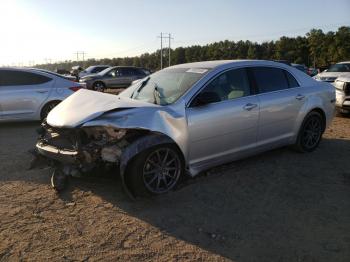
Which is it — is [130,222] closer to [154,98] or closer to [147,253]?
[147,253]

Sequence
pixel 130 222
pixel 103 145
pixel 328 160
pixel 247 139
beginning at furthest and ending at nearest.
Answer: pixel 328 160, pixel 247 139, pixel 103 145, pixel 130 222

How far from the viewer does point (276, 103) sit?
19.7 ft

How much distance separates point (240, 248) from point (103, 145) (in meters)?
1.95

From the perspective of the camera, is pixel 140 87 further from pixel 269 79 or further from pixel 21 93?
pixel 21 93


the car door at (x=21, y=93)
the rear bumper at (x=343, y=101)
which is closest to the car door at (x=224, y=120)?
the car door at (x=21, y=93)

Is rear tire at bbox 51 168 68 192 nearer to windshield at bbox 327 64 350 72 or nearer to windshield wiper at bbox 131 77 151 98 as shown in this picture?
windshield wiper at bbox 131 77 151 98

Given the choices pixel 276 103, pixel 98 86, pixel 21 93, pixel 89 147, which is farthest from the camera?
pixel 98 86

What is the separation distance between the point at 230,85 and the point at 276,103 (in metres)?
0.88

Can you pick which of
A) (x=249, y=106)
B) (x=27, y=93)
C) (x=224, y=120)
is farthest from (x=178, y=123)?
(x=27, y=93)

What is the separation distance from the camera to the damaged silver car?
465 cm

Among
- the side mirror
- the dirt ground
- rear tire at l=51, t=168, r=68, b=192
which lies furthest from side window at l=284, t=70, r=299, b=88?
rear tire at l=51, t=168, r=68, b=192

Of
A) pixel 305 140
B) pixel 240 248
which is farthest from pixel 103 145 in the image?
pixel 305 140

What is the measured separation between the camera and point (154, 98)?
5.39 metres

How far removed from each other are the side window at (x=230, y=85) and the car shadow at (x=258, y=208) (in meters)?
1.12
